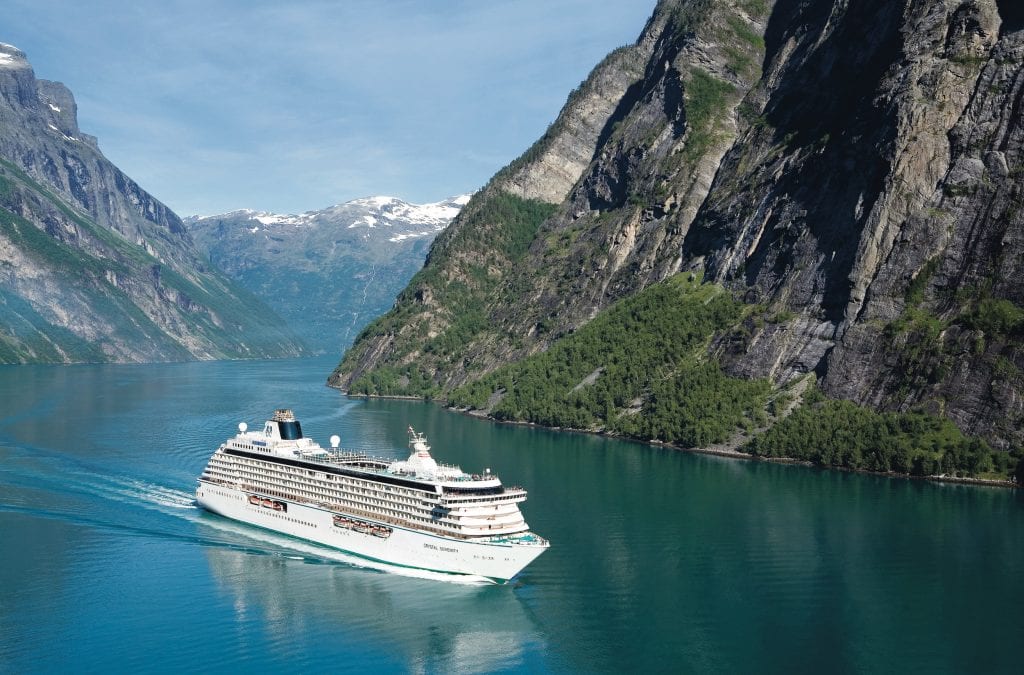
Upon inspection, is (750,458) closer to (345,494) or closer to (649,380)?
(649,380)

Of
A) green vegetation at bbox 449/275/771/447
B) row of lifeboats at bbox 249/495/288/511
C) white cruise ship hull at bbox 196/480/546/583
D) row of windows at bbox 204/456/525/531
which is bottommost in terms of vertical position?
white cruise ship hull at bbox 196/480/546/583

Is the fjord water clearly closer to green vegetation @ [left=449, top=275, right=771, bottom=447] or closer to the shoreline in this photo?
the shoreline

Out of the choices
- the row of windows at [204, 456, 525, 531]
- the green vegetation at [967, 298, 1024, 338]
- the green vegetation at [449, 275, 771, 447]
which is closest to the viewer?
the row of windows at [204, 456, 525, 531]

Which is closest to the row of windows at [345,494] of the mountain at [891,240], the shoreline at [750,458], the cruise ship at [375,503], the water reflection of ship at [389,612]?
the cruise ship at [375,503]

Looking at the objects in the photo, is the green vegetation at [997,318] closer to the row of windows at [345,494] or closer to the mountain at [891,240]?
the mountain at [891,240]

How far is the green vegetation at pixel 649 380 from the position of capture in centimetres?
14538

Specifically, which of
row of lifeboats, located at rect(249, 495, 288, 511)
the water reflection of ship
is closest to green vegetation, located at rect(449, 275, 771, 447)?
row of lifeboats, located at rect(249, 495, 288, 511)

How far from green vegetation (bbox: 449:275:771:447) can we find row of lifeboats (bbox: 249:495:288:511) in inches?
2895

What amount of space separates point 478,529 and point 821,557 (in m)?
30.3

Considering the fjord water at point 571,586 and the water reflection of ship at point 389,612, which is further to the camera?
the water reflection of ship at point 389,612

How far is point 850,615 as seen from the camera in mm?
64625

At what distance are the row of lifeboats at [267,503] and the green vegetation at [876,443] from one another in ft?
241

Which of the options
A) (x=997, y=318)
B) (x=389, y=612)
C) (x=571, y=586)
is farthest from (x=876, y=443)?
(x=389, y=612)

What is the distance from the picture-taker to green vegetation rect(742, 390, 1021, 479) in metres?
113
